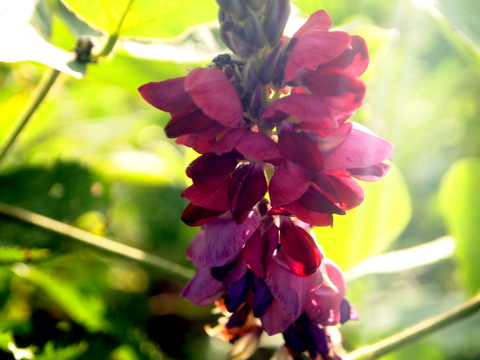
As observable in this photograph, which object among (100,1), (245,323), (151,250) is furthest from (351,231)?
(151,250)

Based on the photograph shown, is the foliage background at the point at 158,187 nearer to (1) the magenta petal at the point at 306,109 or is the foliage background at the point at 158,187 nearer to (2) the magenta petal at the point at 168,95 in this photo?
(2) the magenta petal at the point at 168,95

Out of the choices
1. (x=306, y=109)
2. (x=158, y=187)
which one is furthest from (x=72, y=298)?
(x=306, y=109)

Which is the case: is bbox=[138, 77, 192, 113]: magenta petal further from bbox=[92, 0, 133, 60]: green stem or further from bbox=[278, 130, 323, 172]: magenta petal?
bbox=[92, 0, 133, 60]: green stem

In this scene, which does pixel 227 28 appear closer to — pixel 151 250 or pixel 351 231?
pixel 351 231

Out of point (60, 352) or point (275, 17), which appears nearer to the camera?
point (275, 17)

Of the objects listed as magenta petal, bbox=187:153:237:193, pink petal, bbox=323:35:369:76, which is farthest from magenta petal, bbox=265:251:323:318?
pink petal, bbox=323:35:369:76

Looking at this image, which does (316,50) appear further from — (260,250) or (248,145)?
(260,250)
